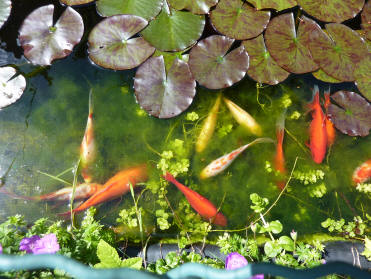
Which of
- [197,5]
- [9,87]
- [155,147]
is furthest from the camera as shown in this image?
[155,147]

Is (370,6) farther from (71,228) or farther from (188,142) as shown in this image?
(71,228)

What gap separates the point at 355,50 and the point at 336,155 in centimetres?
72

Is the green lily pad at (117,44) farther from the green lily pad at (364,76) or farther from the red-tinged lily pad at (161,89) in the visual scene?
the green lily pad at (364,76)

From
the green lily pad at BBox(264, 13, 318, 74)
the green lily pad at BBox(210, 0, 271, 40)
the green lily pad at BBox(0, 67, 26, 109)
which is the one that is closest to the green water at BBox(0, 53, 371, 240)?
the green lily pad at BBox(0, 67, 26, 109)

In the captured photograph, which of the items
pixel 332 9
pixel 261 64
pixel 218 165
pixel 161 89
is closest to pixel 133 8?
pixel 161 89

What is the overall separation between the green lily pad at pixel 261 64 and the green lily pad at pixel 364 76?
0.49 metres

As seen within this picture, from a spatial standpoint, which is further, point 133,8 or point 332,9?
point 332,9

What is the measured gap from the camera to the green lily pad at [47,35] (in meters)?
1.94

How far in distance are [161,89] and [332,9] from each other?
49.5 inches

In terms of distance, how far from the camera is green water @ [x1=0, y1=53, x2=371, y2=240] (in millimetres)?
2002

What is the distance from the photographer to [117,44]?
1.98 m

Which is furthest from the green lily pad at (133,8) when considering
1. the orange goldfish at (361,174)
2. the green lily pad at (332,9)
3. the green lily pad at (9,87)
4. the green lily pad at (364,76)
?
the orange goldfish at (361,174)

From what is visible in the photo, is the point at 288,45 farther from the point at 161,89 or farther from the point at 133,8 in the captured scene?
the point at 133,8

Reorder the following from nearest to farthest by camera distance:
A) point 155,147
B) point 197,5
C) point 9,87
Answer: point 9,87 → point 197,5 → point 155,147
